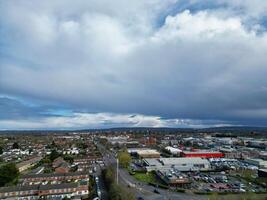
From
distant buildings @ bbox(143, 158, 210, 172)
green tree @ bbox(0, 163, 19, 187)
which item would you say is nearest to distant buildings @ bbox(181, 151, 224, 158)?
distant buildings @ bbox(143, 158, 210, 172)

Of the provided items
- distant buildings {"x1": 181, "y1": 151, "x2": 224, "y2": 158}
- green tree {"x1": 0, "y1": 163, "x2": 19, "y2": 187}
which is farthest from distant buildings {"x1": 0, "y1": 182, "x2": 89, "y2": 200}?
distant buildings {"x1": 181, "y1": 151, "x2": 224, "y2": 158}

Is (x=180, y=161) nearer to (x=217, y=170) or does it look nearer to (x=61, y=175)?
(x=217, y=170)

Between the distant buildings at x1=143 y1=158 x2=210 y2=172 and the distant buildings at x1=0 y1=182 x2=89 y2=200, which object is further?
the distant buildings at x1=143 y1=158 x2=210 y2=172

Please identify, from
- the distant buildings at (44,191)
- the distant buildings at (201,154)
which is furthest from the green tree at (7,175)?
the distant buildings at (201,154)

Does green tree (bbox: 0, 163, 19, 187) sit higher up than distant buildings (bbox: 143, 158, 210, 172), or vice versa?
green tree (bbox: 0, 163, 19, 187)

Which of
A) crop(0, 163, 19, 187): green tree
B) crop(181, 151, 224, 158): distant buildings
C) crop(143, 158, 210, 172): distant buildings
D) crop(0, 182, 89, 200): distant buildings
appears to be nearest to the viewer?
crop(0, 182, 89, 200): distant buildings

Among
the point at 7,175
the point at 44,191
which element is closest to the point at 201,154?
the point at 44,191

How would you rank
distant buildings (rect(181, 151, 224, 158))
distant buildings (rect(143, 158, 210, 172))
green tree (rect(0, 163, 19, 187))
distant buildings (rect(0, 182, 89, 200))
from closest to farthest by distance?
distant buildings (rect(0, 182, 89, 200)) < green tree (rect(0, 163, 19, 187)) < distant buildings (rect(143, 158, 210, 172)) < distant buildings (rect(181, 151, 224, 158))

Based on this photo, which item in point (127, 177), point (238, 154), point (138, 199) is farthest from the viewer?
point (238, 154)

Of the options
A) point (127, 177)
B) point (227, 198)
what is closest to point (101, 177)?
point (127, 177)

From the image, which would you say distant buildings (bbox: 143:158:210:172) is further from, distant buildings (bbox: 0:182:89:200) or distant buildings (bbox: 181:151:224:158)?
distant buildings (bbox: 0:182:89:200)

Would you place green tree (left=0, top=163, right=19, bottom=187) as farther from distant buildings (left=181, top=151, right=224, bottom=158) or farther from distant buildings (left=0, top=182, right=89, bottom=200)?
distant buildings (left=181, top=151, right=224, bottom=158)
